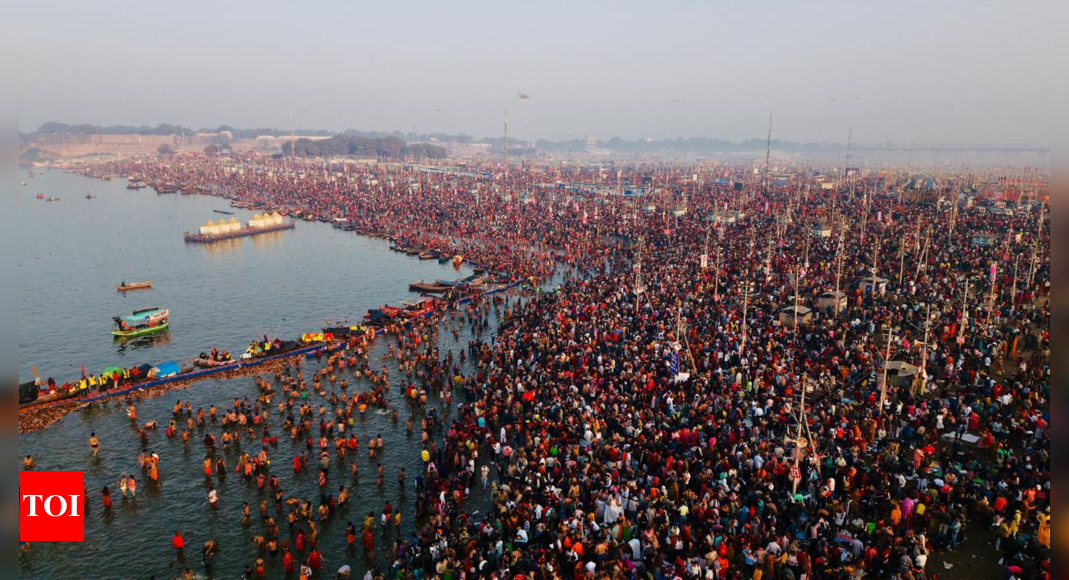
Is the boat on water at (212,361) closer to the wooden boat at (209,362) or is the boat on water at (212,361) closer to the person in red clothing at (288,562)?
the wooden boat at (209,362)

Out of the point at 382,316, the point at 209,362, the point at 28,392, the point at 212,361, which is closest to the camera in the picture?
the point at 28,392

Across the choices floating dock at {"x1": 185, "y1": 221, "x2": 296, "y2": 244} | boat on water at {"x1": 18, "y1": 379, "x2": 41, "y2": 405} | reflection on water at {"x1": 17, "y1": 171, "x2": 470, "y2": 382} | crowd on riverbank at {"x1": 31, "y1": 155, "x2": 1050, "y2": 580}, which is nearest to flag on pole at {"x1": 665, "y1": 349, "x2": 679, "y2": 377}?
crowd on riverbank at {"x1": 31, "y1": 155, "x2": 1050, "y2": 580}

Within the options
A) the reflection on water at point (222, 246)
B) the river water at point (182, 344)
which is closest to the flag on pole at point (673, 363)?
the river water at point (182, 344)

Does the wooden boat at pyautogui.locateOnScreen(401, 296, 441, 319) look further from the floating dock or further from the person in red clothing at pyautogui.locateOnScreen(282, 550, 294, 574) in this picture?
the floating dock

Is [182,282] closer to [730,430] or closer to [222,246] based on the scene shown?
[222,246]

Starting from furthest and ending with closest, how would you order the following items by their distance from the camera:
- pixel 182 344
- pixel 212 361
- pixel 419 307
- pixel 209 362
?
pixel 419 307 < pixel 182 344 < pixel 212 361 < pixel 209 362

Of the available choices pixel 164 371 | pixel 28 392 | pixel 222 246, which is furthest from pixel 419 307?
pixel 222 246

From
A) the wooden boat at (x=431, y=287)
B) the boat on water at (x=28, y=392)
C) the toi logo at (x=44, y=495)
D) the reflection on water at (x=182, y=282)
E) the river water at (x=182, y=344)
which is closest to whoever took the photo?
the toi logo at (x=44, y=495)
